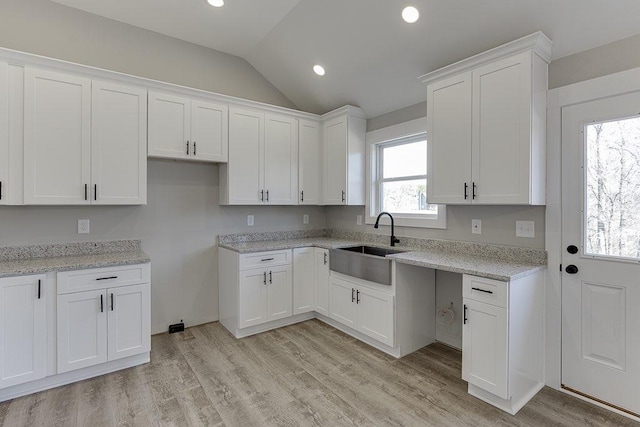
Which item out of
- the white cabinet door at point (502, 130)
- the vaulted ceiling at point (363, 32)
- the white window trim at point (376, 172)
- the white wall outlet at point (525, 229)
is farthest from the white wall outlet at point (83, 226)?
the white wall outlet at point (525, 229)

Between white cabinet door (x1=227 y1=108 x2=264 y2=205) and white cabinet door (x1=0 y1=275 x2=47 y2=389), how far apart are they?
1685 millimetres

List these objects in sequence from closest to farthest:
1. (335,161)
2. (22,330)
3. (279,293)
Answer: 1. (22,330)
2. (279,293)
3. (335,161)

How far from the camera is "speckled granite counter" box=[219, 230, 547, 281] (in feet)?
7.27

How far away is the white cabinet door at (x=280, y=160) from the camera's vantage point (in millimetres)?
3590

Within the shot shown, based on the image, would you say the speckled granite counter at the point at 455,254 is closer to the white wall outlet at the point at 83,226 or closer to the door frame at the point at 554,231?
the door frame at the point at 554,231

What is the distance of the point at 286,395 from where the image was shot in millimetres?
2250

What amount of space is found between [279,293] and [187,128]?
1.87 m

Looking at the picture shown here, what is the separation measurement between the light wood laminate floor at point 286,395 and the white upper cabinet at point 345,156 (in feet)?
5.52

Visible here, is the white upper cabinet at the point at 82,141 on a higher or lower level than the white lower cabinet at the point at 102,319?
higher

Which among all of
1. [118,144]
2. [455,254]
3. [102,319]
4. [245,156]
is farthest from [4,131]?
[455,254]

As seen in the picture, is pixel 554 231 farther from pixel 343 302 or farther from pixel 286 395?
pixel 286 395

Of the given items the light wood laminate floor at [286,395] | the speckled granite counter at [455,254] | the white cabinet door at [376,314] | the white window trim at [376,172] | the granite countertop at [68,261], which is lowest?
the light wood laminate floor at [286,395]

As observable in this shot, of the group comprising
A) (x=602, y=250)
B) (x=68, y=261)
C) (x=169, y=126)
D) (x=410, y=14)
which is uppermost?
(x=410, y=14)

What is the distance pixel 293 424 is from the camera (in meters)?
1.95
